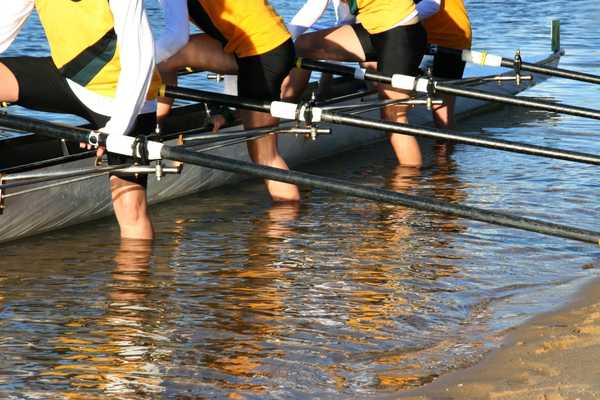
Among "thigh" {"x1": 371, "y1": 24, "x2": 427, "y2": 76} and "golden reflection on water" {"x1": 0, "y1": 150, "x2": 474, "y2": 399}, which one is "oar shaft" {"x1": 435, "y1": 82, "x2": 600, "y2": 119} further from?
"golden reflection on water" {"x1": 0, "y1": 150, "x2": 474, "y2": 399}

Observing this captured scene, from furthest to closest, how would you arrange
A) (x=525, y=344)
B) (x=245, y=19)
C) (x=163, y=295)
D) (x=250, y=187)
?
1. (x=250, y=187)
2. (x=245, y=19)
3. (x=163, y=295)
4. (x=525, y=344)

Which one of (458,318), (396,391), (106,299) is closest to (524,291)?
(458,318)

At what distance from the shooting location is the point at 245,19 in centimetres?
628

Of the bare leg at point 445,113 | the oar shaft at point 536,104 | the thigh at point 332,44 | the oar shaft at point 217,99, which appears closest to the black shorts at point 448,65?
the bare leg at point 445,113

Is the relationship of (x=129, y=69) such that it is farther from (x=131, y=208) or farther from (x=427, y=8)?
(x=427, y=8)

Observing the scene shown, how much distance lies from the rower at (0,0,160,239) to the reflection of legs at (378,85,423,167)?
9.61 ft

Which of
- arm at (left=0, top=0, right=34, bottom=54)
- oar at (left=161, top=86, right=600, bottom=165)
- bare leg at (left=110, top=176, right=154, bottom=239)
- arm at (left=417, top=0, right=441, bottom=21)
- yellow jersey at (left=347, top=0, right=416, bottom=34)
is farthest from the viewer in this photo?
arm at (left=417, top=0, right=441, bottom=21)

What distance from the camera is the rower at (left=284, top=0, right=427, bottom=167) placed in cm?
741

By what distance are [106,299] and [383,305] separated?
1.16 metres

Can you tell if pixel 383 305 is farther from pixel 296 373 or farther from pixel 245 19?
pixel 245 19

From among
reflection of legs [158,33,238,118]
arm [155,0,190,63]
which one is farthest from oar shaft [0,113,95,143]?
reflection of legs [158,33,238,118]

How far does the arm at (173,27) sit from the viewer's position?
234 inches

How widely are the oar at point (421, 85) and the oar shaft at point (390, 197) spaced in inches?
85.7

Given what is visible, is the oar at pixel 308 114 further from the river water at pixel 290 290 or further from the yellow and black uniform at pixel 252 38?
the river water at pixel 290 290
